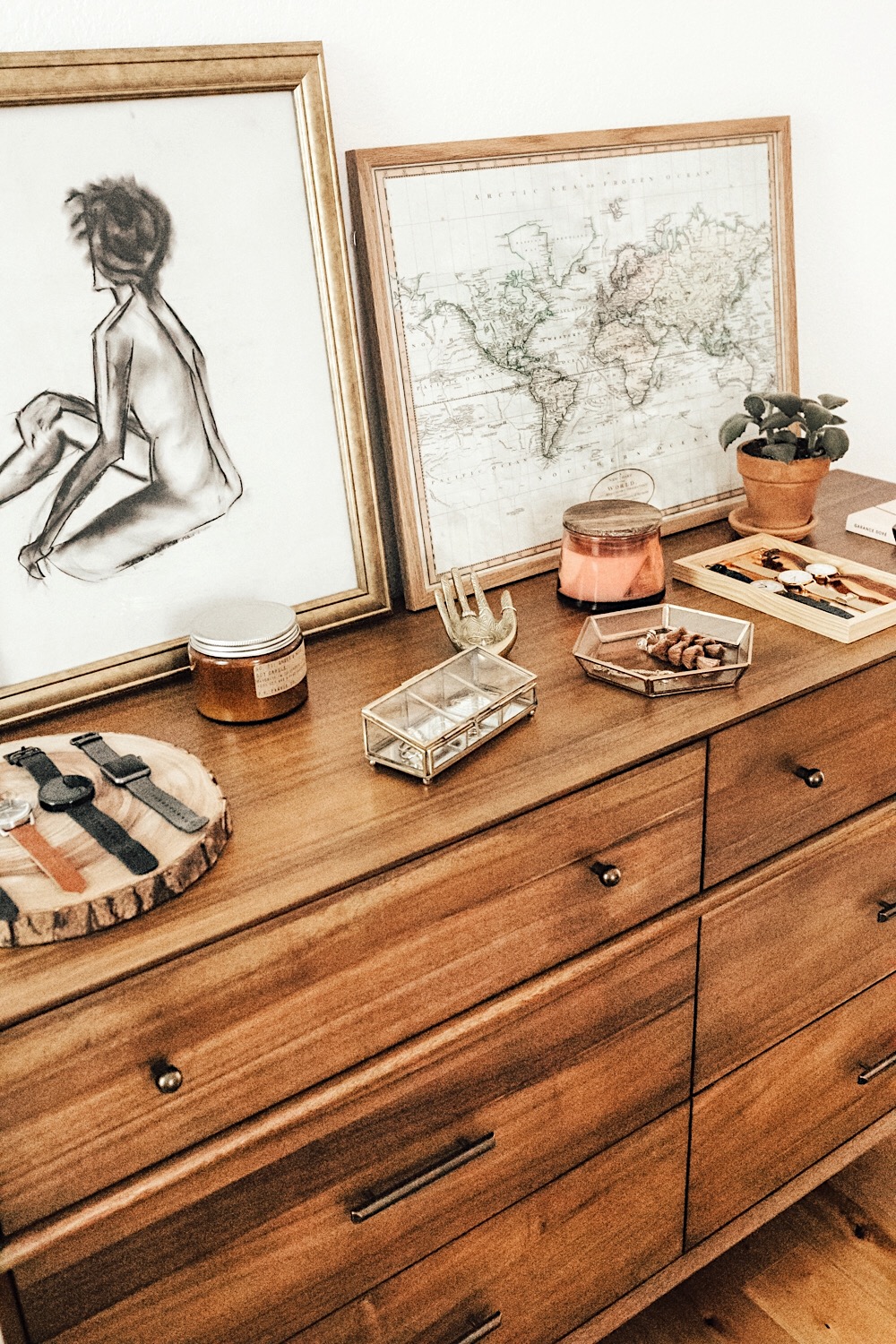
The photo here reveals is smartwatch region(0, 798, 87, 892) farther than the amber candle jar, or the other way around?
the amber candle jar

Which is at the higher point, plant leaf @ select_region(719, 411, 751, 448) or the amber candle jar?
plant leaf @ select_region(719, 411, 751, 448)

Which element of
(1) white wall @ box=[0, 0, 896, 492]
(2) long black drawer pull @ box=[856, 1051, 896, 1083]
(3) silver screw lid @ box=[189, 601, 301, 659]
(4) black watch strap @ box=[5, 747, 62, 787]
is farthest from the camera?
(2) long black drawer pull @ box=[856, 1051, 896, 1083]

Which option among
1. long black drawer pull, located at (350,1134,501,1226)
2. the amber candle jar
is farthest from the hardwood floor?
the amber candle jar

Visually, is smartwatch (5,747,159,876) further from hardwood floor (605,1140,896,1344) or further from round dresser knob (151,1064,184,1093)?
hardwood floor (605,1140,896,1344)

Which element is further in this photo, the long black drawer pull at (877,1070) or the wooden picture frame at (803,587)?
the long black drawer pull at (877,1070)

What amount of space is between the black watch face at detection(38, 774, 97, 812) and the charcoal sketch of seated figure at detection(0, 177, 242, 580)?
0.91ft

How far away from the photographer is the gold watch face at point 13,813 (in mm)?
852

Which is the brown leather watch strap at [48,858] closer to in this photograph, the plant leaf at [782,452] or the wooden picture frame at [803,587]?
the wooden picture frame at [803,587]

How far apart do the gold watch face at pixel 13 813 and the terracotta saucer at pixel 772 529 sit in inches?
38.4

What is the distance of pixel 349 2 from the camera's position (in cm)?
119

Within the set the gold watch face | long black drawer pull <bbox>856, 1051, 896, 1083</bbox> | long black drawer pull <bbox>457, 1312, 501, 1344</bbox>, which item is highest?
the gold watch face

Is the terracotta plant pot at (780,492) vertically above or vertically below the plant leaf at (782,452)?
below

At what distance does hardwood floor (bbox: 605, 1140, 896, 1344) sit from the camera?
1.46m

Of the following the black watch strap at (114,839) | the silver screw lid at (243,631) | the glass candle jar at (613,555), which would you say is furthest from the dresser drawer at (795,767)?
the black watch strap at (114,839)
